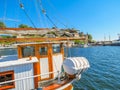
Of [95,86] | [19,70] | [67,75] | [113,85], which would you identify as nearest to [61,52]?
[67,75]

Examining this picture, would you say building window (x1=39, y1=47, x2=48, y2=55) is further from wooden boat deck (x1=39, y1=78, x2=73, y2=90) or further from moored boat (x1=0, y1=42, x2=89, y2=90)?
wooden boat deck (x1=39, y1=78, x2=73, y2=90)

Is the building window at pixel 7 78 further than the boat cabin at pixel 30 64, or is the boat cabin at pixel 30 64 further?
the boat cabin at pixel 30 64

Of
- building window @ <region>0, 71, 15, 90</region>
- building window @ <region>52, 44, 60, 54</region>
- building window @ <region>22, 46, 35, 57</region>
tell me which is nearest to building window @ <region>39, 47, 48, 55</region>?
building window @ <region>22, 46, 35, 57</region>

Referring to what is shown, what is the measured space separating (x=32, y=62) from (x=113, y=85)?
35.6 feet

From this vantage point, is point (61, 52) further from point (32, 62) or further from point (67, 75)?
point (32, 62)

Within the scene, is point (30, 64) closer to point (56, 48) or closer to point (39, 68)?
point (39, 68)

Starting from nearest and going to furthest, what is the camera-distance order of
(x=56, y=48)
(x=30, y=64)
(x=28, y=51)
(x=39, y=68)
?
1. (x=30, y=64)
2. (x=28, y=51)
3. (x=39, y=68)
4. (x=56, y=48)

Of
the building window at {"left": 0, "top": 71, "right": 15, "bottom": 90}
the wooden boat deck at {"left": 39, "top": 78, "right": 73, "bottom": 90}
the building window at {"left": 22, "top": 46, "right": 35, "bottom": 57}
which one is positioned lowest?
the wooden boat deck at {"left": 39, "top": 78, "right": 73, "bottom": 90}

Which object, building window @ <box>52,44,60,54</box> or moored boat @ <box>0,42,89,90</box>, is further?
building window @ <box>52,44,60,54</box>

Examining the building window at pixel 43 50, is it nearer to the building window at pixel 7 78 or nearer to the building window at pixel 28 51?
the building window at pixel 28 51

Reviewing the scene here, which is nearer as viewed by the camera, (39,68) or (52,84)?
(52,84)

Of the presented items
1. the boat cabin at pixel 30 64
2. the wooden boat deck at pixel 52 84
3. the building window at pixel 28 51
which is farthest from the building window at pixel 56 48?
the wooden boat deck at pixel 52 84

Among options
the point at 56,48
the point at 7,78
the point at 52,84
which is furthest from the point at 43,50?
the point at 7,78

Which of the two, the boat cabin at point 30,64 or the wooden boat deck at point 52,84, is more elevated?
the boat cabin at point 30,64
